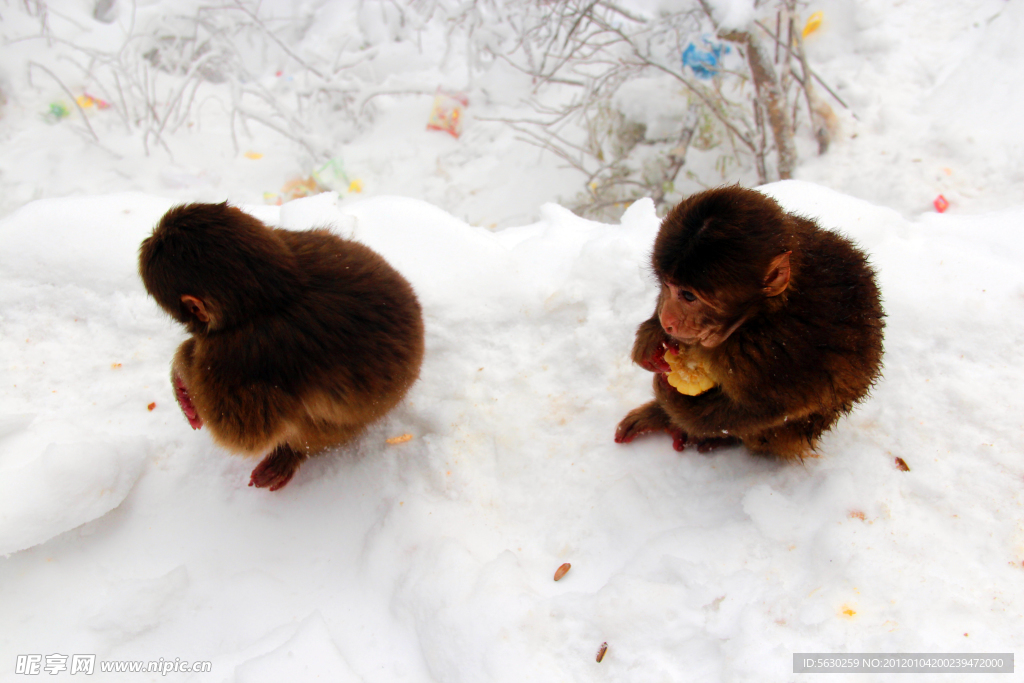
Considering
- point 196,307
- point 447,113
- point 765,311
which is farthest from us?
point 447,113

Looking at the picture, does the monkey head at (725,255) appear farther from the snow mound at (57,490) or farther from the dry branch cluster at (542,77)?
the dry branch cluster at (542,77)

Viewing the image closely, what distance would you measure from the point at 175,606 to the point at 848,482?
7.43 feet

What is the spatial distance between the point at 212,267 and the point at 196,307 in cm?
16

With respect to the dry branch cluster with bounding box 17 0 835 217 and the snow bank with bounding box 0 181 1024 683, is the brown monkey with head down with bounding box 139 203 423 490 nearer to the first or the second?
the snow bank with bounding box 0 181 1024 683

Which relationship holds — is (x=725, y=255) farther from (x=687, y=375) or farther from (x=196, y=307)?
(x=196, y=307)

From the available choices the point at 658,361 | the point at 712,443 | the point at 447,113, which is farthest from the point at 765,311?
the point at 447,113

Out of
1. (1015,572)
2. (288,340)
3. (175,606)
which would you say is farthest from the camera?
(175,606)

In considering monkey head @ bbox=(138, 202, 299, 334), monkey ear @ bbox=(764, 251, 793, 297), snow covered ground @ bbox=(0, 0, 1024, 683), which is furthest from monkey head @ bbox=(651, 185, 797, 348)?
monkey head @ bbox=(138, 202, 299, 334)

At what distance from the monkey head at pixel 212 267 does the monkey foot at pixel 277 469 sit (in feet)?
2.05

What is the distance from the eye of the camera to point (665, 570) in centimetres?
180

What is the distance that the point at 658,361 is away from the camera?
192cm

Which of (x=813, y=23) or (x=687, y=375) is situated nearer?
(x=687, y=375)

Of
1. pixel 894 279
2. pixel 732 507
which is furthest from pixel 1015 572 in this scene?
pixel 894 279

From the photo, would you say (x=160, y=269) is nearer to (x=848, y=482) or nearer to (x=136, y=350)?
(x=136, y=350)
